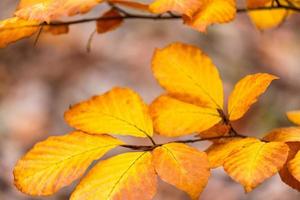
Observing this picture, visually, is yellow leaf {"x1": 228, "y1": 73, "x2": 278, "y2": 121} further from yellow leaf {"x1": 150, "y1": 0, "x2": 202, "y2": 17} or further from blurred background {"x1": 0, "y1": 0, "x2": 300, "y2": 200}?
blurred background {"x1": 0, "y1": 0, "x2": 300, "y2": 200}

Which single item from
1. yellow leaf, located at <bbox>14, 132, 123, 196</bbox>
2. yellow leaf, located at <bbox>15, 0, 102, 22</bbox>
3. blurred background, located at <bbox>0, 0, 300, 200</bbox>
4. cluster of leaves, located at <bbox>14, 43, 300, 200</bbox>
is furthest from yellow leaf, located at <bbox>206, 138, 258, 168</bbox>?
blurred background, located at <bbox>0, 0, 300, 200</bbox>

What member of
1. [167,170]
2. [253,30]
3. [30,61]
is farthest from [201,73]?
[253,30]

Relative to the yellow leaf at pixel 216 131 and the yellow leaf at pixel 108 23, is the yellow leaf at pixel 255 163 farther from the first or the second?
the yellow leaf at pixel 108 23

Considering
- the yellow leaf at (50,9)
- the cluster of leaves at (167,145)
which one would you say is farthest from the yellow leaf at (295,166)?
the yellow leaf at (50,9)

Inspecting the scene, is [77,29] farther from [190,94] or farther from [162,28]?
[190,94]

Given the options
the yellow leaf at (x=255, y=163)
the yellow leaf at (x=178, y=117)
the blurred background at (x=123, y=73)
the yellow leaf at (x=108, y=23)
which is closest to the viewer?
the yellow leaf at (x=255, y=163)

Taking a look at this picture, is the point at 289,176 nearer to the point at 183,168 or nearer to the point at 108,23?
the point at 183,168
